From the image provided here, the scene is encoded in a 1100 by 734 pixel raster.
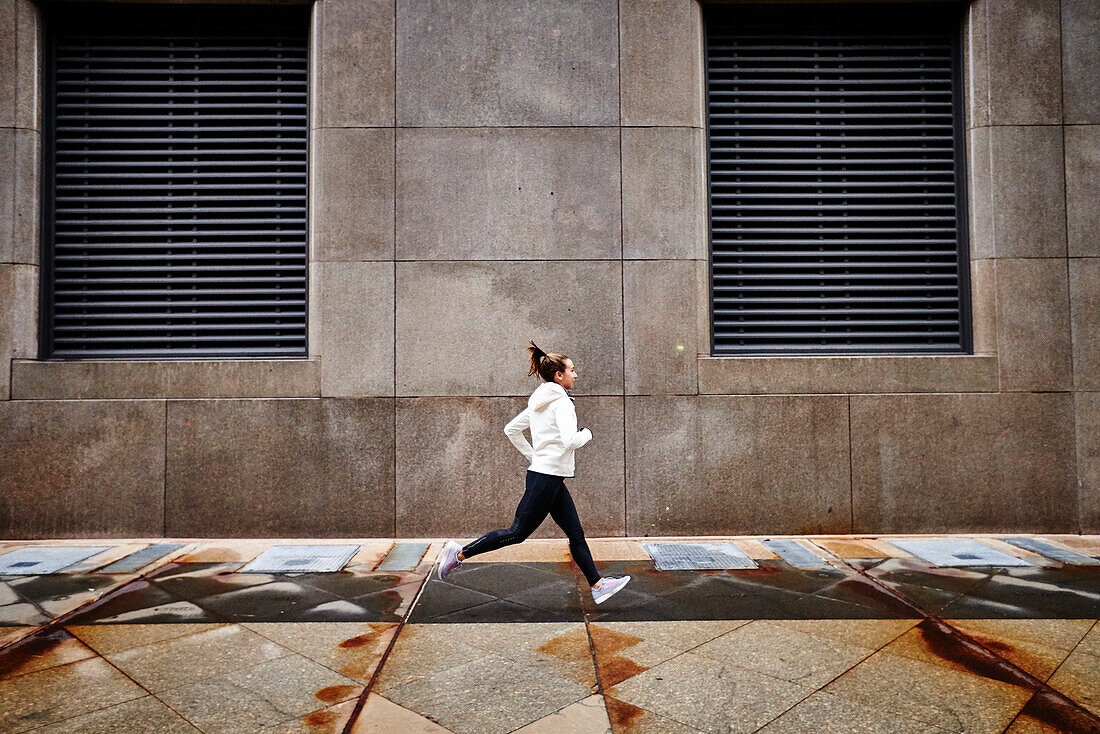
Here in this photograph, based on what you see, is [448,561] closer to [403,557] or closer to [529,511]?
[529,511]

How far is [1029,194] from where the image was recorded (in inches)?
304

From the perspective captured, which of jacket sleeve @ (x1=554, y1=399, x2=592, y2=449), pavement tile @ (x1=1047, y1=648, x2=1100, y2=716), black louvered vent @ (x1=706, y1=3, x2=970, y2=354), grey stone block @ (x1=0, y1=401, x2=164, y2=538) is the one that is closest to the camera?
pavement tile @ (x1=1047, y1=648, x2=1100, y2=716)

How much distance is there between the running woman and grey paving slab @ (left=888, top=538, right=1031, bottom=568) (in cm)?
339

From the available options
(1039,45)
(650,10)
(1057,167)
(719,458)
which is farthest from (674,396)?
(1039,45)

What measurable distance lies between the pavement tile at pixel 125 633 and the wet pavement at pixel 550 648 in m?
0.02

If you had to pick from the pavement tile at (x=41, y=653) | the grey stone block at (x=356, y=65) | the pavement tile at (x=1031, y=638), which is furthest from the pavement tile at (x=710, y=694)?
the grey stone block at (x=356, y=65)

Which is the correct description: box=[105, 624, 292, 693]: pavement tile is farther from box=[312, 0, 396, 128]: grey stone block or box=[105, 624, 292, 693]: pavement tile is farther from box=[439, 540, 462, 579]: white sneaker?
box=[312, 0, 396, 128]: grey stone block

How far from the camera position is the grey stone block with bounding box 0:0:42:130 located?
7566 millimetres

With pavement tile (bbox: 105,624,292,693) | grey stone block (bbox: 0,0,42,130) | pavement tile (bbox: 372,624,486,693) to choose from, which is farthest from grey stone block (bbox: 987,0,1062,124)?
grey stone block (bbox: 0,0,42,130)

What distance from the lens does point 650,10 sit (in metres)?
7.77

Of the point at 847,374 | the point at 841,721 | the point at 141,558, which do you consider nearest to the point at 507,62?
→ the point at 847,374

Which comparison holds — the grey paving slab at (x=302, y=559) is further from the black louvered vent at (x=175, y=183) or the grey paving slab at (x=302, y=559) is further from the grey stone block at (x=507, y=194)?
the grey stone block at (x=507, y=194)

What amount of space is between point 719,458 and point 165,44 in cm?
818

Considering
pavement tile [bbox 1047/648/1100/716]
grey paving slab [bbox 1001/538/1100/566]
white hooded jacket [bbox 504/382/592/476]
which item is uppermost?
white hooded jacket [bbox 504/382/592/476]
